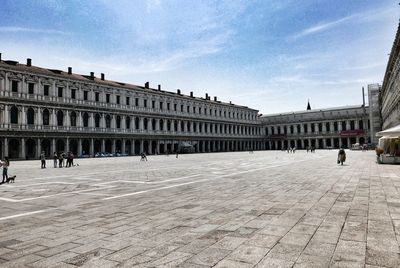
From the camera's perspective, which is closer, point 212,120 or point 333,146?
point 212,120

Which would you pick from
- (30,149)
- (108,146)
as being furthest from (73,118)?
(108,146)

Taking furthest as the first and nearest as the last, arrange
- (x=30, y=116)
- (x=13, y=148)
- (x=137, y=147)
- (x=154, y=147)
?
(x=154, y=147) → (x=137, y=147) → (x=30, y=116) → (x=13, y=148)

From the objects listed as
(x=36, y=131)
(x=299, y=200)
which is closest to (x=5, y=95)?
(x=36, y=131)

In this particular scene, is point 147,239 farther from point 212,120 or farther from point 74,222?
point 212,120

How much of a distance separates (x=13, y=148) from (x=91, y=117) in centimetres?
1132

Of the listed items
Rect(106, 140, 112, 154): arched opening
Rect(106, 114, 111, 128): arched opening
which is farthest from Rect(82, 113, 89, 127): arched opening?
Rect(106, 140, 112, 154): arched opening

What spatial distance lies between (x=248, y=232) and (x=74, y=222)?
3.33 m

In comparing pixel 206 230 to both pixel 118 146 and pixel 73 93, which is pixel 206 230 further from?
pixel 118 146

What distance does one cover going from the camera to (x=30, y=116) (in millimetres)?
38750

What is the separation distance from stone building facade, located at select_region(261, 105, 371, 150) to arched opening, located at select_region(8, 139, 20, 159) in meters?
65.5

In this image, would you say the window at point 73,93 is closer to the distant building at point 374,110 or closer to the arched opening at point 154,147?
the arched opening at point 154,147

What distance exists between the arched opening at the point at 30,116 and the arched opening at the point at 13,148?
2.93m

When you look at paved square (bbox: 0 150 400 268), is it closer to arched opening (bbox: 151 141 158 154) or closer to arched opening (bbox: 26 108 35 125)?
arched opening (bbox: 26 108 35 125)

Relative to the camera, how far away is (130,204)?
24.2 feet
